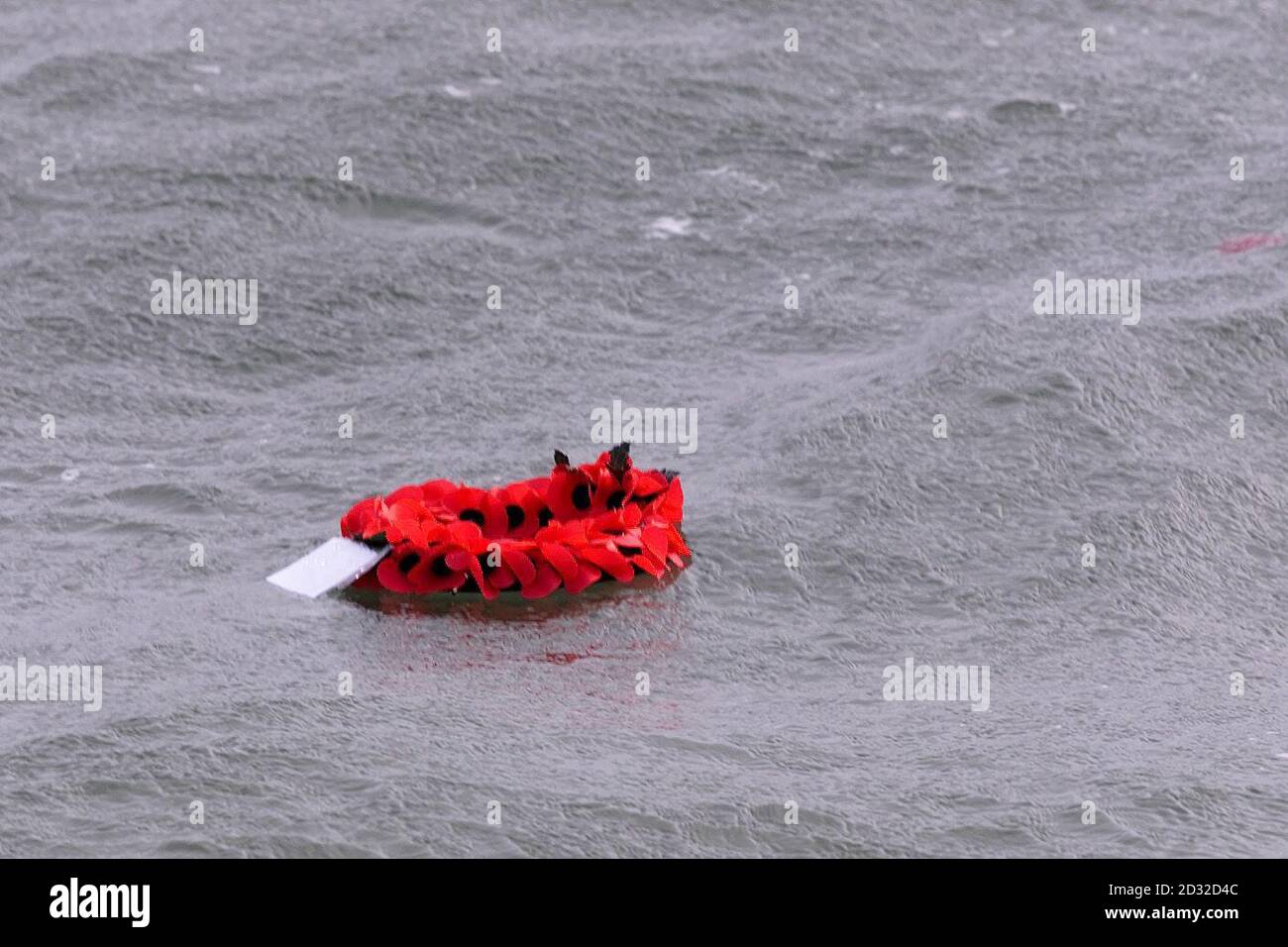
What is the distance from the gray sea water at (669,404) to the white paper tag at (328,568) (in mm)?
110

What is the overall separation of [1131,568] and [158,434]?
4834 mm

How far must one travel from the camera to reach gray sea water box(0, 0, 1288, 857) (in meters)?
6.26

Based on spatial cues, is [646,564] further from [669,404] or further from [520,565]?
[669,404]

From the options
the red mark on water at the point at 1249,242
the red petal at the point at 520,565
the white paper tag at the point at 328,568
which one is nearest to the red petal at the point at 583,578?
the red petal at the point at 520,565

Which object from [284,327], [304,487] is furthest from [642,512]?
[284,327]

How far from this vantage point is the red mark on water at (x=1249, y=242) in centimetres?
1184

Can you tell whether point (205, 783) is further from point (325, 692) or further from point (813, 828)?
point (813, 828)

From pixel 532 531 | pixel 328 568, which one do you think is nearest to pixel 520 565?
pixel 532 531

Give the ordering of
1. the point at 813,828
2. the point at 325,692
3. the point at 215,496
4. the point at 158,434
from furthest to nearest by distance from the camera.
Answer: the point at 158,434 < the point at 215,496 < the point at 325,692 < the point at 813,828

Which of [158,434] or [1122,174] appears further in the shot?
[1122,174]

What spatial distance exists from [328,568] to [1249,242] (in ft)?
21.6

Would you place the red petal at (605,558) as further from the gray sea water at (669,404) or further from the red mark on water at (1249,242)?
the red mark on water at (1249,242)

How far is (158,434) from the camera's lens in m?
9.83

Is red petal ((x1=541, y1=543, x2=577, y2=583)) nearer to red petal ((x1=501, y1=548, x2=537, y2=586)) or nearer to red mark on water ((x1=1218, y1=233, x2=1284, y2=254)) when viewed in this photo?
red petal ((x1=501, y1=548, x2=537, y2=586))
